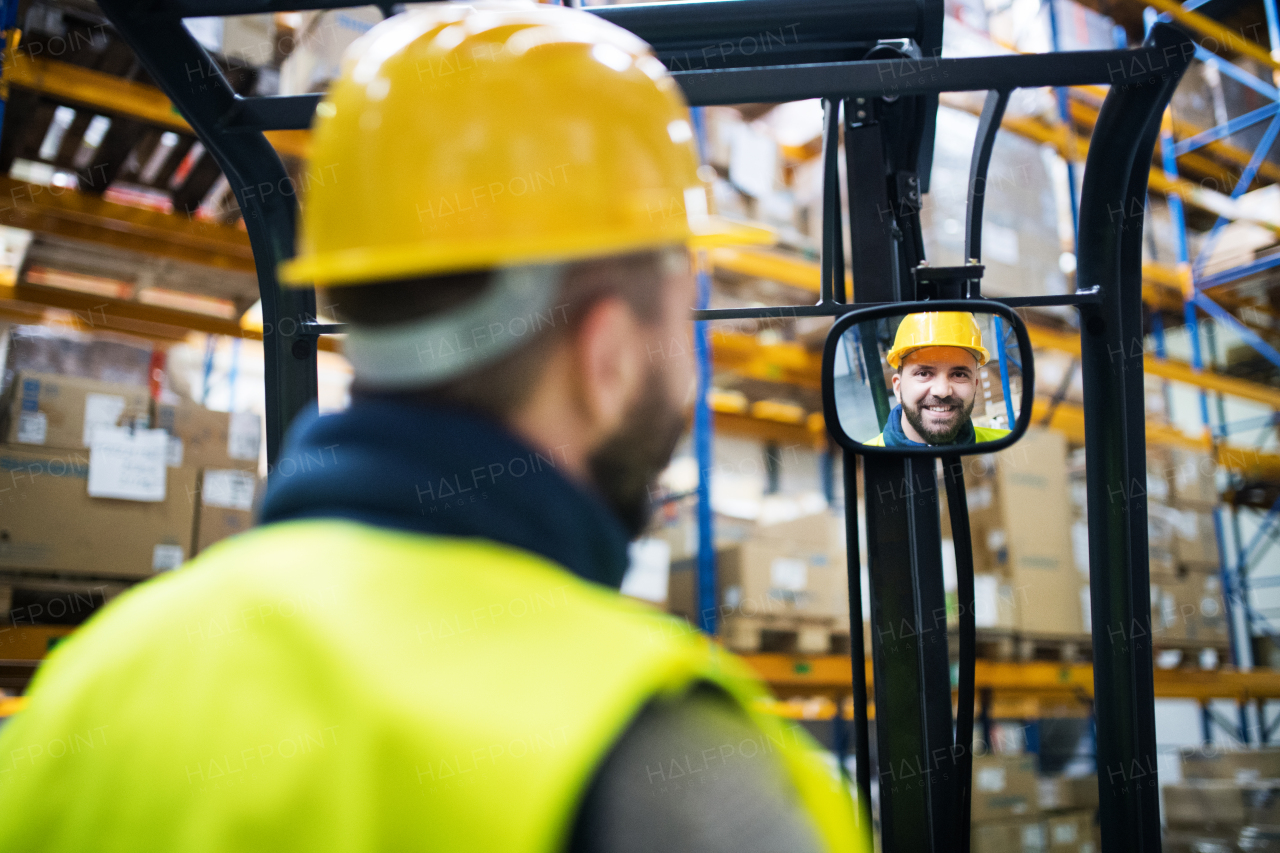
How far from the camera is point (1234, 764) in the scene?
5.94 m

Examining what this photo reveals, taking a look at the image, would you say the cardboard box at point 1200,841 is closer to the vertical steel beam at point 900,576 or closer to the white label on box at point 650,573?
the white label on box at point 650,573

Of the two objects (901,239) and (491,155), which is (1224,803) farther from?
(491,155)

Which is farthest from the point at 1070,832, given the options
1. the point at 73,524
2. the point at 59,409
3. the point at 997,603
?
the point at 59,409

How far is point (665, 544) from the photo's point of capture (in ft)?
20.5

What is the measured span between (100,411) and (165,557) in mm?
652

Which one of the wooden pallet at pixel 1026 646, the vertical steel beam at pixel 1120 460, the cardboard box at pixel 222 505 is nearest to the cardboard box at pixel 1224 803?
the wooden pallet at pixel 1026 646

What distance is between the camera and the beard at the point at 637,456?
2.05 feet

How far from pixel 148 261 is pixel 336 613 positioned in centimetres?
550

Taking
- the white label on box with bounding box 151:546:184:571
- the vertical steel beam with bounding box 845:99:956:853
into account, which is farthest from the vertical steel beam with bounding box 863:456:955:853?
the white label on box with bounding box 151:546:184:571

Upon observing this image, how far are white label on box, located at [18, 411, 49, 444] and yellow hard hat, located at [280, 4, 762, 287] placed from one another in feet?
12.7

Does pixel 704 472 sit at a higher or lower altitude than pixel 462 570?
higher

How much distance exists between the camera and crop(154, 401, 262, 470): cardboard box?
13.9 ft

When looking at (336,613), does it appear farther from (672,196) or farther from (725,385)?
(725,385)

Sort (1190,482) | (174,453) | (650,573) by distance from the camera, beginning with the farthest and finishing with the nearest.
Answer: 1. (1190,482)
2. (650,573)
3. (174,453)
